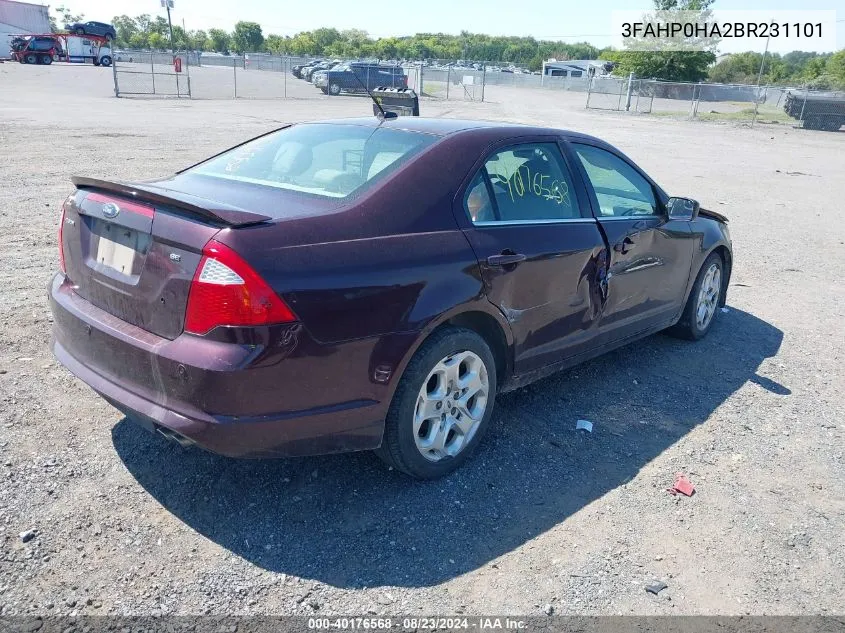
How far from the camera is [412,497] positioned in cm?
330

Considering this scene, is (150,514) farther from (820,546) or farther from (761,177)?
(761,177)

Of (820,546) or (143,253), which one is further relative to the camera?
(820,546)

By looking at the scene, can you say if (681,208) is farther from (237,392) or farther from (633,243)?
(237,392)

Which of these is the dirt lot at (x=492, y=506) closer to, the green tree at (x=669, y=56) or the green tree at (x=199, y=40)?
the green tree at (x=669, y=56)

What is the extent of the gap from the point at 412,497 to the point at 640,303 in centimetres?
227

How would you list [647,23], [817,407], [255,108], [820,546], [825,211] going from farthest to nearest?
[647,23] → [255,108] → [825,211] → [817,407] → [820,546]

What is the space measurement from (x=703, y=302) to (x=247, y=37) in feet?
473

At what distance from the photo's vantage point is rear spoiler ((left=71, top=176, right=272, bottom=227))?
2703 mm

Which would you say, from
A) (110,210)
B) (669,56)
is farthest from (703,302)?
(669,56)

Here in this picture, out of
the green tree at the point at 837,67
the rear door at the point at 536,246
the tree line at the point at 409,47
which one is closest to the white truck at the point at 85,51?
the tree line at the point at 409,47

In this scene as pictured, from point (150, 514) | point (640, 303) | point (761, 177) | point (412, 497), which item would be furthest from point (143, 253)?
point (761, 177)

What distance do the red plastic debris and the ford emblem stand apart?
9.74 ft

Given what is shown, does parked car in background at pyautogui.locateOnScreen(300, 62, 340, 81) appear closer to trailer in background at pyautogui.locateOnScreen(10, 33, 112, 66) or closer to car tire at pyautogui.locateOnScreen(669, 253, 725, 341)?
trailer in background at pyautogui.locateOnScreen(10, 33, 112, 66)

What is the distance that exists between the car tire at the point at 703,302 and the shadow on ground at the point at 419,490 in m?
1.05
